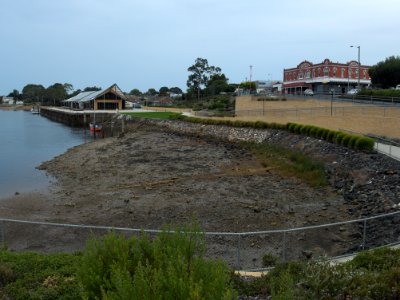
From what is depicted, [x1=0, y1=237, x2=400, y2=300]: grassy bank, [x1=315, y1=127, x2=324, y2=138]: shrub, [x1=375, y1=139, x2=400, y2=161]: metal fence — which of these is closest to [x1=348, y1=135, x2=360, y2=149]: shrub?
[x1=375, y1=139, x2=400, y2=161]: metal fence

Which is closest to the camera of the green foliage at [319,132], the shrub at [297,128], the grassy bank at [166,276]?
the grassy bank at [166,276]

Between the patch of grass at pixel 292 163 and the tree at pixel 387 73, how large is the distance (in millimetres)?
45364

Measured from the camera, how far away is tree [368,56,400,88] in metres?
72.5

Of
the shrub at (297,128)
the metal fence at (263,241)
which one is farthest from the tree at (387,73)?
the metal fence at (263,241)

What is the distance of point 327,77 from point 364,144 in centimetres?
7016

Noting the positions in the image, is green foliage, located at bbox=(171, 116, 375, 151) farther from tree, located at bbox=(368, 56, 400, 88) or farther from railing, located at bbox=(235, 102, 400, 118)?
tree, located at bbox=(368, 56, 400, 88)

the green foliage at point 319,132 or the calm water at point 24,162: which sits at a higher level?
the green foliage at point 319,132

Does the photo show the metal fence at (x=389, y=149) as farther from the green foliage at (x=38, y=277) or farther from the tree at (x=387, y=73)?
the tree at (x=387, y=73)

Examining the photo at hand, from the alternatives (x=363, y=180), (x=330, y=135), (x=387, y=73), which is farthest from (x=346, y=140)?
(x=387, y=73)

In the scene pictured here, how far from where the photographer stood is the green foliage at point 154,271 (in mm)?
4406

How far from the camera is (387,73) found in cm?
7369

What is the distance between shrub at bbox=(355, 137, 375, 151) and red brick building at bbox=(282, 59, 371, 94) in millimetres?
65032

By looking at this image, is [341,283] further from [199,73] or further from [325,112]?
[199,73]

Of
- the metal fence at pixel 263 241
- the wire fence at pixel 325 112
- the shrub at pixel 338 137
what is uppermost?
the wire fence at pixel 325 112
